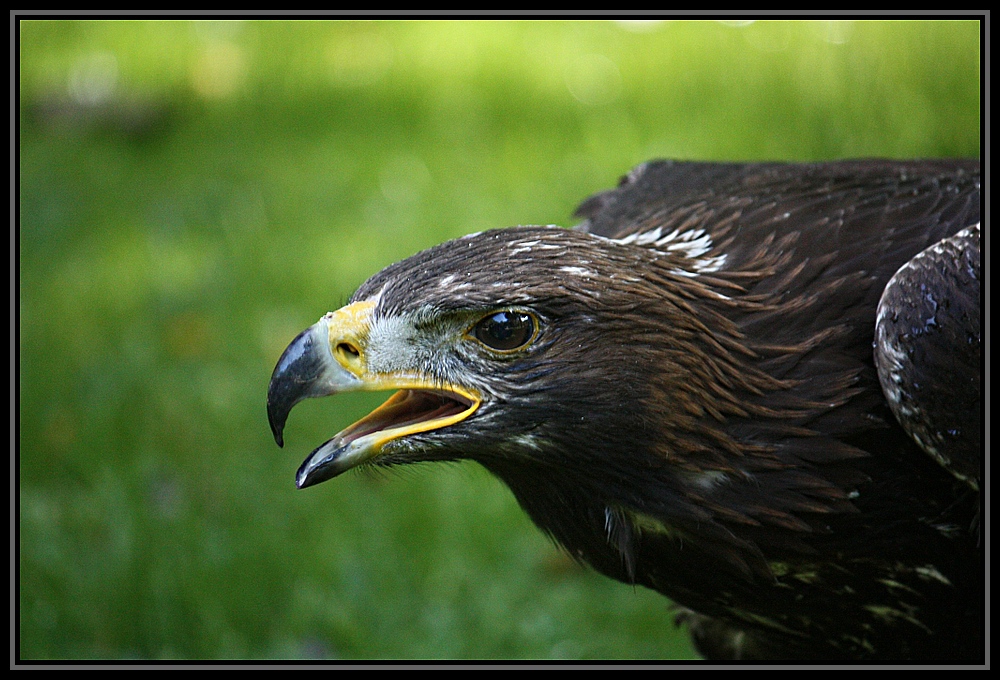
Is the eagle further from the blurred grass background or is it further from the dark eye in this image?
the blurred grass background

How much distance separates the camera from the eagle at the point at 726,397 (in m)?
2.63

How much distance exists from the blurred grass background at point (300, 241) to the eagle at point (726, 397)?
386mm

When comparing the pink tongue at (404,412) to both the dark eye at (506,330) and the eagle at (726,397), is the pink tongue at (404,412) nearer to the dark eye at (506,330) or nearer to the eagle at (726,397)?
the eagle at (726,397)

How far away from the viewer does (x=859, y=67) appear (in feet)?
20.0

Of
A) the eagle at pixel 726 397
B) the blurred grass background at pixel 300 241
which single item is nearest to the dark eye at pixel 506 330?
the eagle at pixel 726 397

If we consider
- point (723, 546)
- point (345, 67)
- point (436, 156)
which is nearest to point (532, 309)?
point (723, 546)

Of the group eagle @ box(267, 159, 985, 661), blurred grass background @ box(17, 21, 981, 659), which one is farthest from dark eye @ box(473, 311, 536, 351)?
blurred grass background @ box(17, 21, 981, 659)

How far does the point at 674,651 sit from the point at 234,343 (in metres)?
2.96

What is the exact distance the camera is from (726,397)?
2.77 meters

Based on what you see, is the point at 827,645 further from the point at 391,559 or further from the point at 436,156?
the point at 436,156

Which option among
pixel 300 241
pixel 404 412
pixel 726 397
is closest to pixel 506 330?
pixel 404 412
